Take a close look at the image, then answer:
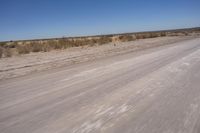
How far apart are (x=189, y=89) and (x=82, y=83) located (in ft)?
10.4

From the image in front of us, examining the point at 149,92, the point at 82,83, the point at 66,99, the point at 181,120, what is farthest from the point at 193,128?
the point at 82,83

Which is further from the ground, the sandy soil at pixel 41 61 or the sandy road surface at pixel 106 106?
the sandy road surface at pixel 106 106

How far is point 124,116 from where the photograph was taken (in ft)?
13.3

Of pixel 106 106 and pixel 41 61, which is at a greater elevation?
pixel 106 106

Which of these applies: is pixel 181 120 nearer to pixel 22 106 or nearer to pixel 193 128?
pixel 193 128

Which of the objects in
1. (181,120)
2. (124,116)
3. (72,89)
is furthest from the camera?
(72,89)

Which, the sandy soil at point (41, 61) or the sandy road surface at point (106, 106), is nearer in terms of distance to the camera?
the sandy road surface at point (106, 106)

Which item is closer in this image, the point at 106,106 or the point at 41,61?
the point at 106,106

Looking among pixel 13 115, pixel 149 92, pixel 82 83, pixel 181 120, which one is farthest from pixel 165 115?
pixel 82 83

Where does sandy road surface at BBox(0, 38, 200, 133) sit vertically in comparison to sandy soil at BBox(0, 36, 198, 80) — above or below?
above

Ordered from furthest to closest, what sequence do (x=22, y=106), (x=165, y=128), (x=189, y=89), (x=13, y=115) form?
(x=189, y=89) < (x=22, y=106) < (x=13, y=115) < (x=165, y=128)

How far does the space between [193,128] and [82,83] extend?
13.3 feet

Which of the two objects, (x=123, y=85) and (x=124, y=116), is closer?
(x=124, y=116)

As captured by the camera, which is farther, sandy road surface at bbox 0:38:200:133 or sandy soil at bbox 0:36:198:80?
sandy soil at bbox 0:36:198:80
